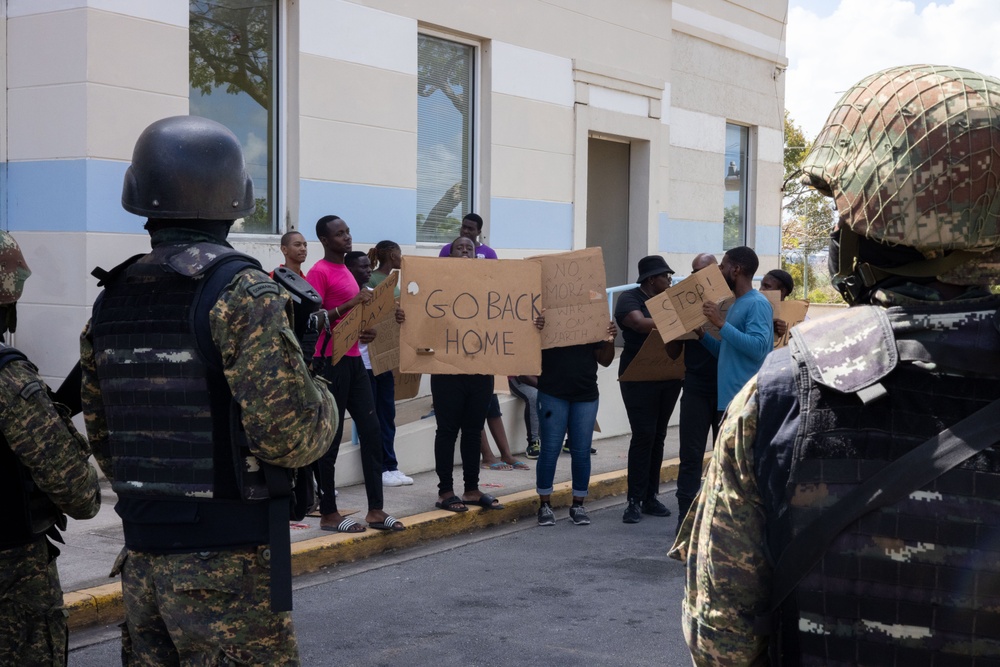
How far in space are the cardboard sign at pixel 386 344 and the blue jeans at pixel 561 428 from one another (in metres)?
1.08

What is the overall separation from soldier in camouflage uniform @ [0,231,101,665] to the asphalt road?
76.2 inches

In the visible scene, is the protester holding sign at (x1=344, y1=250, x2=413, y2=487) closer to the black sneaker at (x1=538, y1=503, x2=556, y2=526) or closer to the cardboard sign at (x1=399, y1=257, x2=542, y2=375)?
the cardboard sign at (x1=399, y1=257, x2=542, y2=375)

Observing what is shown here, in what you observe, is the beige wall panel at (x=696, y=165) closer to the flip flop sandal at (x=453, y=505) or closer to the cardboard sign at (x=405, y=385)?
the cardboard sign at (x=405, y=385)

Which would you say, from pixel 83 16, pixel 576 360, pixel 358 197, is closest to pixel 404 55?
pixel 358 197

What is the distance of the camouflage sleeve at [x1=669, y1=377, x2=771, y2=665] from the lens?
6.13 ft

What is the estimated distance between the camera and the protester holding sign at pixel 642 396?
7.62 m

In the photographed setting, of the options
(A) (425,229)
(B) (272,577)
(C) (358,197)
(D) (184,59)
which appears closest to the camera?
(B) (272,577)

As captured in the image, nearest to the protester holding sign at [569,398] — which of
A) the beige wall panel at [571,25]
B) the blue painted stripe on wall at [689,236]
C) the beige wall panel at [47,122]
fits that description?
the beige wall panel at [47,122]

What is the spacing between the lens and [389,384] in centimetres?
846

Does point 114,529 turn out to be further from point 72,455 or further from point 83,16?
point 72,455

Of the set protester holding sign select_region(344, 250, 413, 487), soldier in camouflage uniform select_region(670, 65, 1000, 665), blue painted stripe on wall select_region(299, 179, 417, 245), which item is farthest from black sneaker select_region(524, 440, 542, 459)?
soldier in camouflage uniform select_region(670, 65, 1000, 665)

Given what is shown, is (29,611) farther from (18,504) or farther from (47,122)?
(47,122)

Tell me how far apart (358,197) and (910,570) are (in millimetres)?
8197

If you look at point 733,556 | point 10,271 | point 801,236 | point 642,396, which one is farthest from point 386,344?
point 801,236
